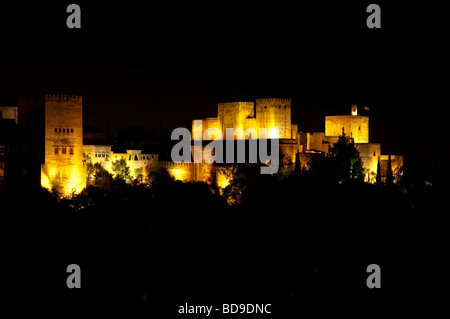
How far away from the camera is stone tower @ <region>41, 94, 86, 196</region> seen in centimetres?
3762

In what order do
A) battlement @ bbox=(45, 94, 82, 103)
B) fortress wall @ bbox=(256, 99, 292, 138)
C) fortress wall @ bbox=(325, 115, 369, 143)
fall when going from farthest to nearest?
fortress wall @ bbox=(325, 115, 369, 143)
fortress wall @ bbox=(256, 99, 292, 138)
battlement @ bbox=(45, 94, 82, 103)

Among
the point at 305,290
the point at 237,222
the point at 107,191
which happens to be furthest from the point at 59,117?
the point at 305,290

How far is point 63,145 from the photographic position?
38156 mm

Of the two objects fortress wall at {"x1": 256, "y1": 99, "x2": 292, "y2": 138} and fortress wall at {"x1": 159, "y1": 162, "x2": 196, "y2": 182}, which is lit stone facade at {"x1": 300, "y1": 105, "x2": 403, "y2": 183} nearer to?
fortress wall at {"x1": 256, "y1": 99, "x2": 292, "y2": 138}

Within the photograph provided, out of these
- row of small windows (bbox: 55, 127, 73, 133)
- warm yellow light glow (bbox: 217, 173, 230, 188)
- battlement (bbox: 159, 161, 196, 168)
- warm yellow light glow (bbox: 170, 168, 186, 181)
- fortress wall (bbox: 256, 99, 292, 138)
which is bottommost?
warm yellow light glow (bbox: 217, 173, 230, 188)

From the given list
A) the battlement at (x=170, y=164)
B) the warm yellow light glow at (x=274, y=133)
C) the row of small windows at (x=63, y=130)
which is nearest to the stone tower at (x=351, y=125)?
the warm yellow light glow at (x=274, y=133)

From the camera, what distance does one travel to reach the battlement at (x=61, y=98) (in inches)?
1492

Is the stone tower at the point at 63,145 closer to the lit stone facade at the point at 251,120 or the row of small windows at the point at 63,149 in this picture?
the row of small windows at the point at 63,149

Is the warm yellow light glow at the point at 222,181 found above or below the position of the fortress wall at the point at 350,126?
below

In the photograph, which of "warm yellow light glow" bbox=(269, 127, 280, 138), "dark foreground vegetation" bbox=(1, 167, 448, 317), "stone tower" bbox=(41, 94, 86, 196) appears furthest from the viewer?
"warm yellow light glow" bbox=(269, 127, 280, 138)

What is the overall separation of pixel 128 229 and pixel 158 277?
362 cm

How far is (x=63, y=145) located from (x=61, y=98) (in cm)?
237

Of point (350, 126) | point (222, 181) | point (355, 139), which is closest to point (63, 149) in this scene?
point (222, 181)

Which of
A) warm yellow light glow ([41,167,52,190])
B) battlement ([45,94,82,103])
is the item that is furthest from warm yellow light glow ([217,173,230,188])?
warm yellow light glow ([41,167,52,190])
